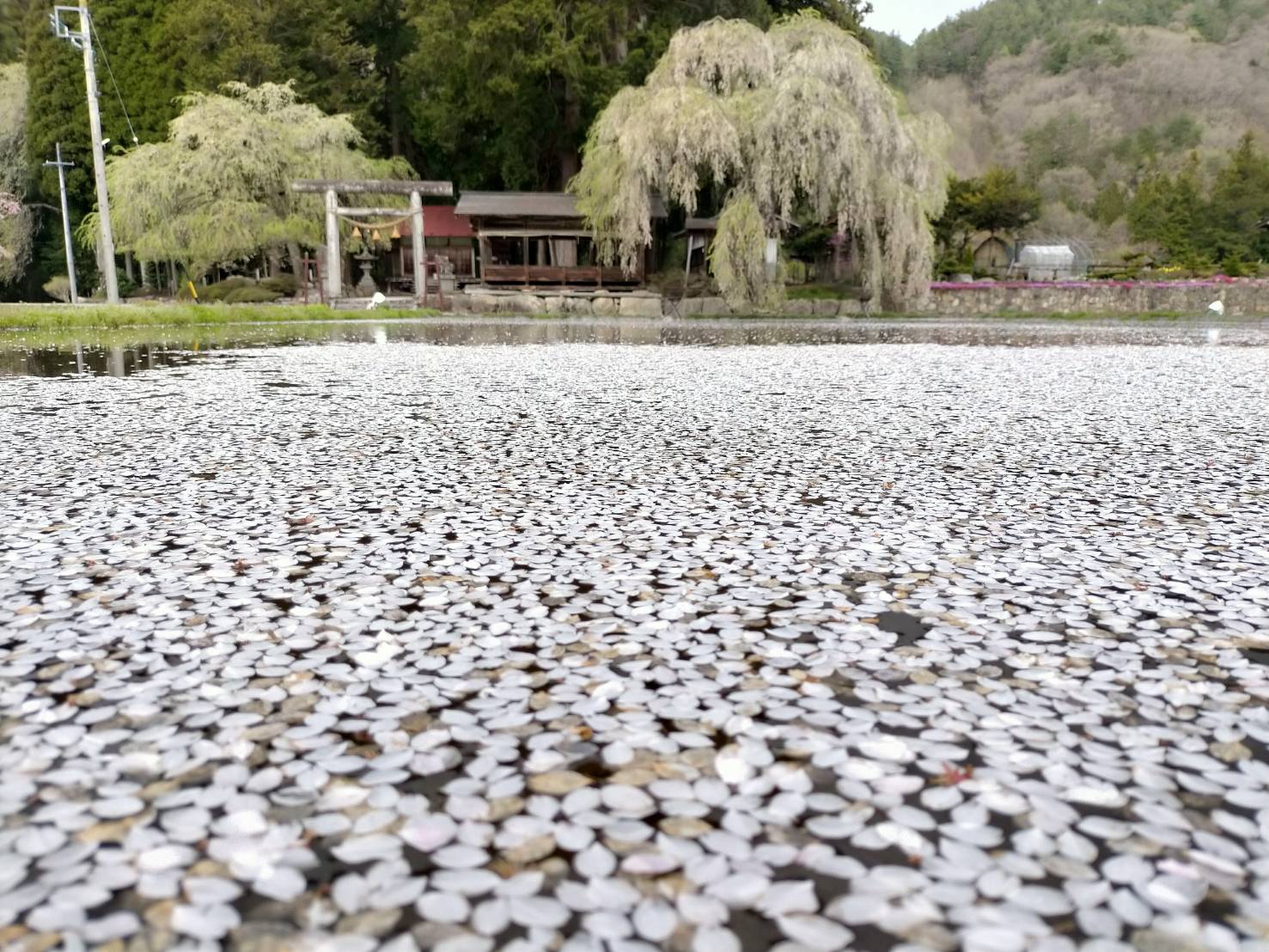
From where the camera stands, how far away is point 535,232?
28.5m

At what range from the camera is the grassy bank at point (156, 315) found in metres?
16.8

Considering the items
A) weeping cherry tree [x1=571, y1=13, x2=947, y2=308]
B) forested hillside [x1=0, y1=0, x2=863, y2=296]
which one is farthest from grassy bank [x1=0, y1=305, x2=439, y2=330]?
forested hillside [x1=0, y1=0, x2=863, y2=296]

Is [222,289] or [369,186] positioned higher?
[369,186]

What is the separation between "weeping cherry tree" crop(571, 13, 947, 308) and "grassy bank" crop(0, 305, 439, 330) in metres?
7.06

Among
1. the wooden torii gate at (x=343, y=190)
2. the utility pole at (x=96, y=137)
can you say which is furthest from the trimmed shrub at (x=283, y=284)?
the utility pole at (x=96, y=137)

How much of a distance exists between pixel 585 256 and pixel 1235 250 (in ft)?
80.9

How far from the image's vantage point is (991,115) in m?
57.5

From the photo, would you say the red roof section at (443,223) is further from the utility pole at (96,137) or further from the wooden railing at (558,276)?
the utility pole at (96,137)

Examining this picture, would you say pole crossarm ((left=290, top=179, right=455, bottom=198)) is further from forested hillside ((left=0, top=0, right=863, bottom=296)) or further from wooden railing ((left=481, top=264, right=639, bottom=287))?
forested hillside ((left=0, top=0, right=863, bottom=296))

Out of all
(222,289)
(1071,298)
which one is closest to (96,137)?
(222,289)

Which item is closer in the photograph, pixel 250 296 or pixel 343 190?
pixel 343 190

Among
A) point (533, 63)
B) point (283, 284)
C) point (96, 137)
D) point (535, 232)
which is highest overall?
point (533, 63)

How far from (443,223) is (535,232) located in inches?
313

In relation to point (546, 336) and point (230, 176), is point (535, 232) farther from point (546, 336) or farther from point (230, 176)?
point (546, 336)
